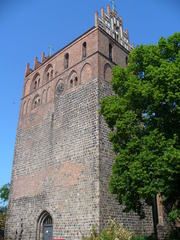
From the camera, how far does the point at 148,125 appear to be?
1306 centimetres

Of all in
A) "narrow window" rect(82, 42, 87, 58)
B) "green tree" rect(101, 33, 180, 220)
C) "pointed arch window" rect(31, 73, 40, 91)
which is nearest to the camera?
"green tree" rect(101, 33, 180, 220)

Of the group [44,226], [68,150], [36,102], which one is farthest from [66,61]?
[44,226]

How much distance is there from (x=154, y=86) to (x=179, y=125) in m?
2.13

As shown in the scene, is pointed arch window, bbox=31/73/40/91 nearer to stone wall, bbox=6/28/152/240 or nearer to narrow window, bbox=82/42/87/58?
stone wall, bbox=6/28/152/240

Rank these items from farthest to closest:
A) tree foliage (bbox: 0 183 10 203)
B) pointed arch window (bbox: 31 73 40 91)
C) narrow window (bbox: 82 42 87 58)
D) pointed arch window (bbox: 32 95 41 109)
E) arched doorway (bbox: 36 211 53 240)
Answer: tree foliage (bbox: 0 183 10 203) < pointed arch window (bbox: 31 73 40 91) < pointed arch window (bbox: 32 95 41 109) < narrow window (bbox: 82 42 87 58) < arched doorway (bbox: 36 211 53 240)

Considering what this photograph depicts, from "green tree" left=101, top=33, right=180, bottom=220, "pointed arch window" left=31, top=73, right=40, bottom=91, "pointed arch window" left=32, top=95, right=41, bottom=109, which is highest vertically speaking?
"pointed arch window" left=31, top=73, right=40, bottom=91

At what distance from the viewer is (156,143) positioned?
1178 cm

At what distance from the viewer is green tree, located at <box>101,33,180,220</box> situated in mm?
11508

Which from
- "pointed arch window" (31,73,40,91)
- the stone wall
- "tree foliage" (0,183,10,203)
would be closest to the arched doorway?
the stone wall

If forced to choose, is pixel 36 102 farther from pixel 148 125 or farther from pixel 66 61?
pixel 148 125

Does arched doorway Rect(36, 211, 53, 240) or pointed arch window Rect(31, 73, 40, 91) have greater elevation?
pointed arch window Rect(31, 73, 40, 91)

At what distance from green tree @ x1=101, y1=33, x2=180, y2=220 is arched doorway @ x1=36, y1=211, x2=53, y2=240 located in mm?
7569

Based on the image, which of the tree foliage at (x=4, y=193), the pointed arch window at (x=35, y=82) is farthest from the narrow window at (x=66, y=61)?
the tree foliage at (x=4, y=193)

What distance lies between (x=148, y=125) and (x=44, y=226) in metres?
11.0
